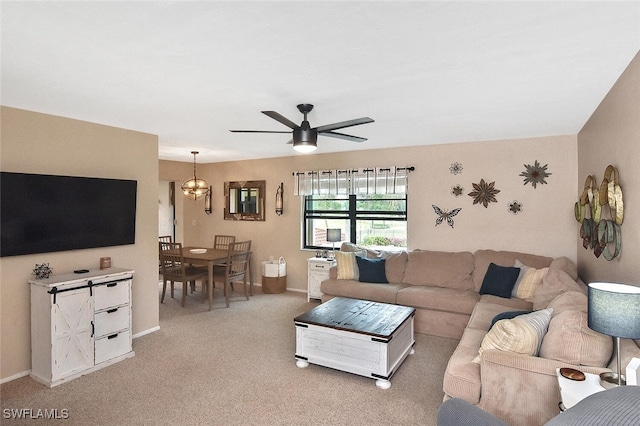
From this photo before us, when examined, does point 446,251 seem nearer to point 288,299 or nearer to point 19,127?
point 288,299

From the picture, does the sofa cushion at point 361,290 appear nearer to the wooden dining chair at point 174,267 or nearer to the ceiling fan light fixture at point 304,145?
the wooden dining chair at point 174,267

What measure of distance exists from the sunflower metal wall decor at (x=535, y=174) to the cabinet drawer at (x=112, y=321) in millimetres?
4960

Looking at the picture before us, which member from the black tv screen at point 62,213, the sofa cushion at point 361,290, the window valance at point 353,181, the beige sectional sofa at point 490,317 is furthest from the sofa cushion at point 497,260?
the black tv screen at point 62,213

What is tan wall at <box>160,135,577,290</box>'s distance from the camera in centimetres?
447

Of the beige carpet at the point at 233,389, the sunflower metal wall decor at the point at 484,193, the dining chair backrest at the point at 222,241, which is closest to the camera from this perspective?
the beige carpet at the point at 233,389

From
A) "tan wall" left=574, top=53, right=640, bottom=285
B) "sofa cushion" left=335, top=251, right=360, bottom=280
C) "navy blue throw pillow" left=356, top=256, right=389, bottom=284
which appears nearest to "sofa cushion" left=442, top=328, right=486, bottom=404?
"tan wall" left=574, top=53, right=640, bottom=285

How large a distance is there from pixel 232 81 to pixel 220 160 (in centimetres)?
→ 459

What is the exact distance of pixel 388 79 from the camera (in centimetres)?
254

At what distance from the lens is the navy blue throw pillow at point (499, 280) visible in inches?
162

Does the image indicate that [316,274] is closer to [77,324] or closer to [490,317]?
[490,317]

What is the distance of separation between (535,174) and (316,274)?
3385 mm

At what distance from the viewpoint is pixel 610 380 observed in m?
1.81

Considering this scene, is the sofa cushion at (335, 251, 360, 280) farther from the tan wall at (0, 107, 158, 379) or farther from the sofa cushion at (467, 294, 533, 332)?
the tan wall at (0, 107, 158, 379)

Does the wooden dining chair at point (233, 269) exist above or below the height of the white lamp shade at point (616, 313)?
below
